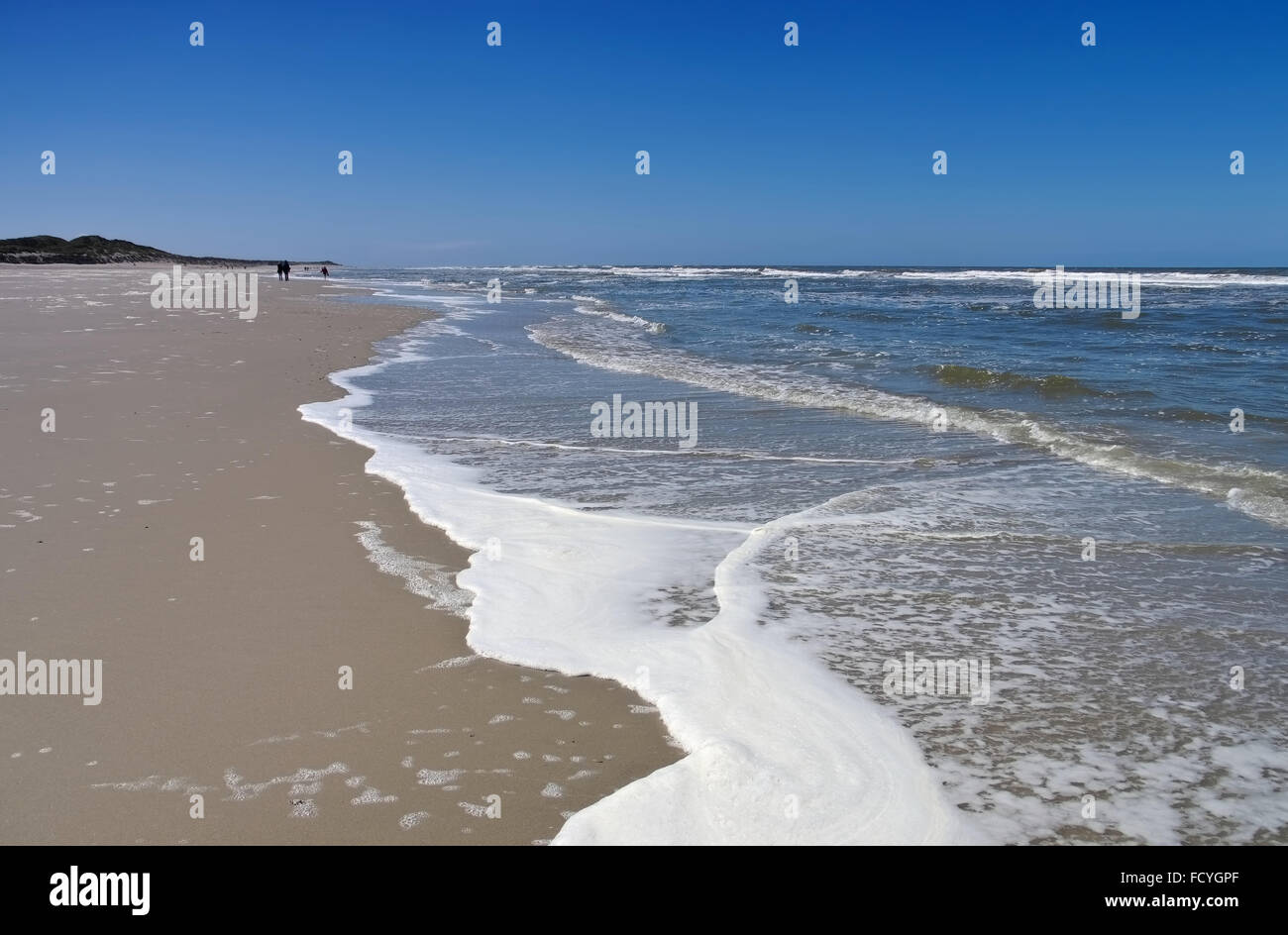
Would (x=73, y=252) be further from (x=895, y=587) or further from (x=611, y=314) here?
(x=895, y=587)

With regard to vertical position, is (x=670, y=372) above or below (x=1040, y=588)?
above

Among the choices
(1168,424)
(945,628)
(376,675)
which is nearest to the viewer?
(376,675)

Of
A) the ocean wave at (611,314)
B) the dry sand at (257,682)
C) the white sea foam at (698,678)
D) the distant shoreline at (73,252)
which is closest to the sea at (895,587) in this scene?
the white sea foam at (698,678)

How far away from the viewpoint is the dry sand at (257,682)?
3.02 m

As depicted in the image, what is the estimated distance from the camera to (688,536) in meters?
6.22

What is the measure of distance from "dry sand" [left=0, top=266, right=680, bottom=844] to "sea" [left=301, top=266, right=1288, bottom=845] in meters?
0.32

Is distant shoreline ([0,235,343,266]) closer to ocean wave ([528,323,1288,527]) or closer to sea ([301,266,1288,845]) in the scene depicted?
ocean wave ([528,323,1288,527])

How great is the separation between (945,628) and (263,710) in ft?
11.1

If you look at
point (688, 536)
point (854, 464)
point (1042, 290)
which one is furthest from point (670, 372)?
point (1042, 290)

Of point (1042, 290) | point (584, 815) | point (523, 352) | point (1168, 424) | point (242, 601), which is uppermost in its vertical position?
A: point (1042, 290)

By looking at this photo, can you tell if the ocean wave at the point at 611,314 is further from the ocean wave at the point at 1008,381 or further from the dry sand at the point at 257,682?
the dry sand at the point at 257,682

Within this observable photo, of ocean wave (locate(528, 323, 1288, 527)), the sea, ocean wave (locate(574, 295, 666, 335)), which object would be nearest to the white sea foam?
the sea

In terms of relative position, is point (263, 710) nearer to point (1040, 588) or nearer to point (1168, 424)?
point (1040, 588)

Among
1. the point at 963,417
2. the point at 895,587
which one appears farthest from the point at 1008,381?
the point at 895,587
